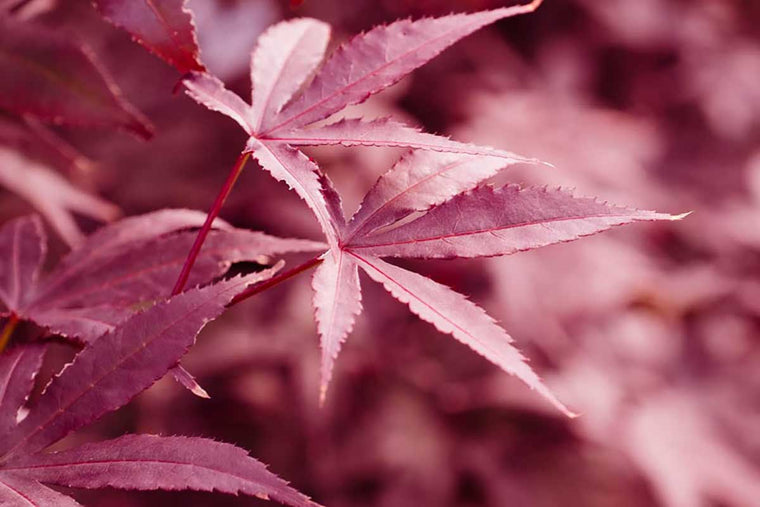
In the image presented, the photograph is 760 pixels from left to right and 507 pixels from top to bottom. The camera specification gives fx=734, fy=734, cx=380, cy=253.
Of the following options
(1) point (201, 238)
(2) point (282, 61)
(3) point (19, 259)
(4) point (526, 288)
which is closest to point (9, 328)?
(3) point (19, 259)

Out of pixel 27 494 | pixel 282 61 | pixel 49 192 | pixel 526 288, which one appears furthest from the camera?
pixel 526 288

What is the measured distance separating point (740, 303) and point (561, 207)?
133cm

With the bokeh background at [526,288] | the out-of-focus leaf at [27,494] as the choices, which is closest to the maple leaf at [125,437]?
the out-of-focus leaf at [27,494]

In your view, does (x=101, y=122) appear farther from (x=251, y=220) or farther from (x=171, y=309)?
(x=251, y=220)

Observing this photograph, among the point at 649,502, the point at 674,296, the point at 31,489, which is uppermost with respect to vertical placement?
the point at 674,296

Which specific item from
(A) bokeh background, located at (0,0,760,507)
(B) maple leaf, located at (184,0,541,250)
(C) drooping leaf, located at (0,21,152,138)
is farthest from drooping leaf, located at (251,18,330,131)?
(A) bokeh background, located at (0,0,760,507)

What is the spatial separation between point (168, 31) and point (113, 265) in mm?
188

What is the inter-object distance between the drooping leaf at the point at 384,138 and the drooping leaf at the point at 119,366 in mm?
90

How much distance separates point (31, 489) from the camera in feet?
1.28

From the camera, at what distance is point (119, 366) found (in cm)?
41

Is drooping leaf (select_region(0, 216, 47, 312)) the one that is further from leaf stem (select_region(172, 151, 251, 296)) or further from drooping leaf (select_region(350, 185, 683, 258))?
drooping leaf (select_region(350, 185, 683, 258))

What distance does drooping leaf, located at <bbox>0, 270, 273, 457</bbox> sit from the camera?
396 mm

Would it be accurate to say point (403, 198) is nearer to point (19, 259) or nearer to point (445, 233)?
point (445, 233)

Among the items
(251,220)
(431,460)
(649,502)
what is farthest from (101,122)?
(649,502)
